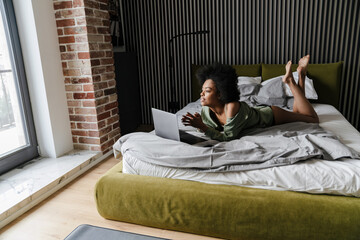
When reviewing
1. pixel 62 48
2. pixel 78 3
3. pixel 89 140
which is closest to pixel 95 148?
pixel 89 140

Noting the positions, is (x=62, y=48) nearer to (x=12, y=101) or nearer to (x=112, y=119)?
(x=12, y=101)

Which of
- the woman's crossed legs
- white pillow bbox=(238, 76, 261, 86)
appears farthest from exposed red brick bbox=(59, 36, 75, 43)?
the woman's crossed legs

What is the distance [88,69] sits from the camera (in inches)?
107

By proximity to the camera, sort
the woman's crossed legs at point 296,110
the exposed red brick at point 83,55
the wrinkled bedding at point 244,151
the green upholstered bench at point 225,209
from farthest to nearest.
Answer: the exposed red brick at point 83,55, the woman's crossed legs at point 296,110, the wrinkled bedding at point 244,151, the green upholstered bench at point 225,209

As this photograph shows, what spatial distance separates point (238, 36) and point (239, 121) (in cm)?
204

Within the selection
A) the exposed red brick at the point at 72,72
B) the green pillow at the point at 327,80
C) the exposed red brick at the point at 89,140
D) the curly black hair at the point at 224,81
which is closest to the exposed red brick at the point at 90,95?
the exposed red brick at the point at 72,72

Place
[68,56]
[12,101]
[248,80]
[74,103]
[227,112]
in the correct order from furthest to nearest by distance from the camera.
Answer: [248,80]
[74,103]
[68,56]
[12,101]
[227,112]

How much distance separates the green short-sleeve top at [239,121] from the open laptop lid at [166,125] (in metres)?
0.24

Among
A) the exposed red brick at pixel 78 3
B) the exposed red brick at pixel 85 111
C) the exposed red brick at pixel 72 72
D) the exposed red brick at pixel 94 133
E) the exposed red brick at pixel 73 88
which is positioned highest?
the exposed red brick at pixel 78 3

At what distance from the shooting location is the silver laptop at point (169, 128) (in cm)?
179

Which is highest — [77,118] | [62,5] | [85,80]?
[62,5]

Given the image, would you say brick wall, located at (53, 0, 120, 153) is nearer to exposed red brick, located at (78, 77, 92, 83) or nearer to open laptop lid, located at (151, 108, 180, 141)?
exposed red brick, located at (78, 77, 92, 83)

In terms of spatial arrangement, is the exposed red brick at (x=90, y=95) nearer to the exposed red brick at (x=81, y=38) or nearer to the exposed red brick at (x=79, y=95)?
the exposed red brick at (x=79, y=95)

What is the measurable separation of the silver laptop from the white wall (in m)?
1.32
